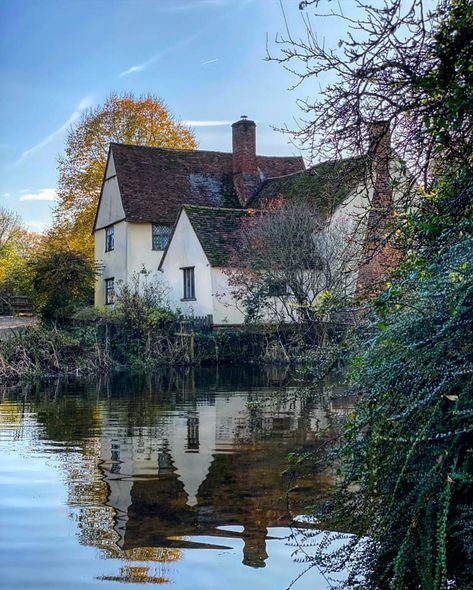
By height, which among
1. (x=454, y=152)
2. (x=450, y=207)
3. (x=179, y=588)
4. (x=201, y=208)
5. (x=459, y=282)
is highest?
(x=201, y=208)

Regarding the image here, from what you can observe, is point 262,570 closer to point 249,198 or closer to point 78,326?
point 78,326

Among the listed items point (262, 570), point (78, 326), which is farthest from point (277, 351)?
point (262, 570)

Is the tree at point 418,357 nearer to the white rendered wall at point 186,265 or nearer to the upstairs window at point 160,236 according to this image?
the white rendered wall at point 186,265

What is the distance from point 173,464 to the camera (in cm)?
893

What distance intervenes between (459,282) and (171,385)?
1623cm

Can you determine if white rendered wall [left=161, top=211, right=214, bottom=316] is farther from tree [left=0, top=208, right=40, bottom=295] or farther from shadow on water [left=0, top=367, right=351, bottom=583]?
shadow on water [left=0, top=367, right=351, bottom=583]

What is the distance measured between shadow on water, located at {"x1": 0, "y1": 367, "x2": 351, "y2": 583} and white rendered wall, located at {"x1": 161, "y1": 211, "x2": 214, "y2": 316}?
42.5ft

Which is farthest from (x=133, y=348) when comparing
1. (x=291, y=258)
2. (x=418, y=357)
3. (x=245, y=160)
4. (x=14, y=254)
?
(x=14, y=254)

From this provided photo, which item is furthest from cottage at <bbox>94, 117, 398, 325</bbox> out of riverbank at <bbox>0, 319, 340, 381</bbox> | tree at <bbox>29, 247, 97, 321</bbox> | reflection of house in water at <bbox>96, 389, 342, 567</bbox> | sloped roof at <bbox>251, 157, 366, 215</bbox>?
reflection of house in water at <bbox>96, 389, 342, 567</bbox>

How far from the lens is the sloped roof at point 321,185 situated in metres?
7.09

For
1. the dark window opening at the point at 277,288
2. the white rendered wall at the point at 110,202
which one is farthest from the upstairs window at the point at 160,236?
the dark window opening at the point at 277,288

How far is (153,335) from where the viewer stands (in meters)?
27.4

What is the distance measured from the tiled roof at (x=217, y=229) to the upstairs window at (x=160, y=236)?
4.97 m

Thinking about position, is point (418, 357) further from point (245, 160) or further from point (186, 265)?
point (245, 160)
